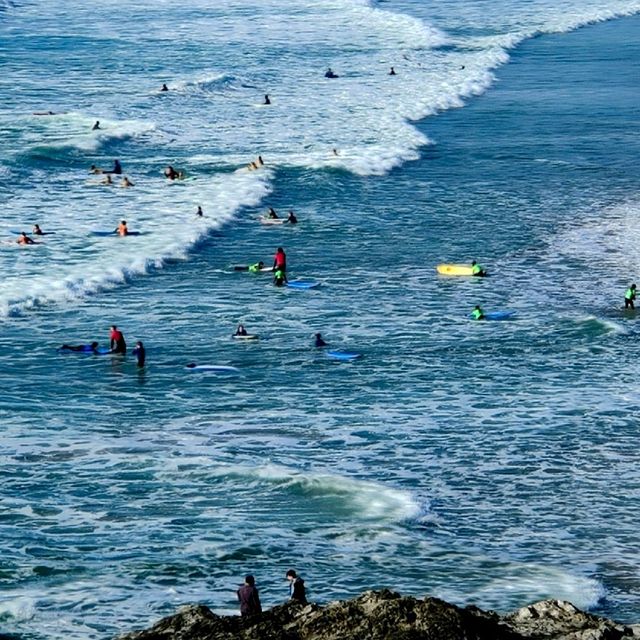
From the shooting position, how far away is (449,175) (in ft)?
204

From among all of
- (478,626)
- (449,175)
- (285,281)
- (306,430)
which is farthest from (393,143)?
(478,626)

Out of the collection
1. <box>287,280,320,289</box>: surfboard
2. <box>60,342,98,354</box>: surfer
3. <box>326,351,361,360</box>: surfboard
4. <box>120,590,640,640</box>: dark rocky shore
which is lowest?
<box>326,351,361,360</box>: surfboard

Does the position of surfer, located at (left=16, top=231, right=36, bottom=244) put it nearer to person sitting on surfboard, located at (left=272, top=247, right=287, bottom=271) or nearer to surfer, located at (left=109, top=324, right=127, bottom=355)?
person sitting on surfboard, located at (left=272, top=247, right=287, bottom=271)

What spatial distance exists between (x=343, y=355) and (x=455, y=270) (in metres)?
9.78

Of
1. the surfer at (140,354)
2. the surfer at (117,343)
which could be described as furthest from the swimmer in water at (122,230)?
the surfer at (140,354)

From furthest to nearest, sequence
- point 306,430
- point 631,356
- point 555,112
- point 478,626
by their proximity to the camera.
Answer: point 555,112 → point 631,356 → point 306,430 → point 478,626

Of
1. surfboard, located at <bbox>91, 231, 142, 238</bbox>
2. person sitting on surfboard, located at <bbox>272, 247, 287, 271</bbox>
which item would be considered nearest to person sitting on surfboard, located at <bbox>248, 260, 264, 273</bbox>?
person sitting on surfboard, located at <bbox>272, 247, 287, 271</bbox>

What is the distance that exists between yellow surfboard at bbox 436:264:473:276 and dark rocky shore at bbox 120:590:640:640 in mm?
30282

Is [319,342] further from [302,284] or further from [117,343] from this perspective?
[302,284]

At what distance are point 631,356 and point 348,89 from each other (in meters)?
48.7

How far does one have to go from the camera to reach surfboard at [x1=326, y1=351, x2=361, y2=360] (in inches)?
1481

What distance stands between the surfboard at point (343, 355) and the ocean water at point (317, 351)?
0.47 metres

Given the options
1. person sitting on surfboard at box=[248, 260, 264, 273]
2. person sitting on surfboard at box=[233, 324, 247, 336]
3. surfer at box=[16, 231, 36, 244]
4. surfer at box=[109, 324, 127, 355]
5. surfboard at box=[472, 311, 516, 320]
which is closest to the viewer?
surfer at box=[109, 324, 127, 355]

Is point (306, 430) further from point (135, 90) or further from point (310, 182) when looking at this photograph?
point (135, 90)
